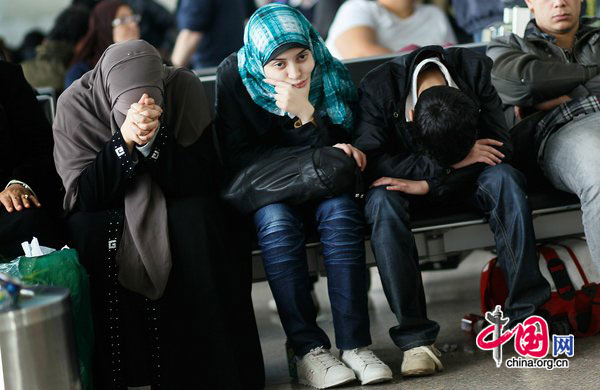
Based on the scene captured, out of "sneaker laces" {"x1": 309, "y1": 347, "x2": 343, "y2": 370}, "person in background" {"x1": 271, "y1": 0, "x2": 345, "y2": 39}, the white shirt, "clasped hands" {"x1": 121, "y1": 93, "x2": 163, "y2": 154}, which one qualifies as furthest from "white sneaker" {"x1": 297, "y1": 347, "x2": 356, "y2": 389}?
"person in background" {"x1": 271, "y1": 0, "x2": 345, "y2": 39}

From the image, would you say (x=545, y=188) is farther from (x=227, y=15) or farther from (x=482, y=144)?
(x=227, y=15)

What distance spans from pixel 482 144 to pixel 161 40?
4.16 metres

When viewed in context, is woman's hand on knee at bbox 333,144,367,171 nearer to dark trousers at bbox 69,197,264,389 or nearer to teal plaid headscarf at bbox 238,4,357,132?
teal plaid headscarf at bbox 238,4,357,132

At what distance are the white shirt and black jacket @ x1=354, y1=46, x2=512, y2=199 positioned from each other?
1534mm

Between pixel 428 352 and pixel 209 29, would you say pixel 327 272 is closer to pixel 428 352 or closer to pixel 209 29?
pixel 428 352

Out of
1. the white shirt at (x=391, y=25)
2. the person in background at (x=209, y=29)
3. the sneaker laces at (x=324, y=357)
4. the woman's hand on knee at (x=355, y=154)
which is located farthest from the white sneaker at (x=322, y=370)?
the person in background at (x=209, y=29)

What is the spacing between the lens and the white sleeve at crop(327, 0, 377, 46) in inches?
203

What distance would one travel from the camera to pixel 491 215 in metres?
3.46

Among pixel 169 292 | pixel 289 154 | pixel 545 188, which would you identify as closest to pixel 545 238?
pixel 545 188

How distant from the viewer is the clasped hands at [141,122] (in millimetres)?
3104

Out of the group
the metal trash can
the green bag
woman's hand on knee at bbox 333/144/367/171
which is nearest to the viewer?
the metal trash can

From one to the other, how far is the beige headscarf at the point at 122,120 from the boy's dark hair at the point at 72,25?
304 cm

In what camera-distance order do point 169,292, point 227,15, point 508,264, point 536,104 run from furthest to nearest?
point 227,15 → point 536,104 → point 508,264 → point 169,292

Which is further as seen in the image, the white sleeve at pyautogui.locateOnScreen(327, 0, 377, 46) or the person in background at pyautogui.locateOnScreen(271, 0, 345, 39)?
the person in background at pyautogui.locateOnScreen(271, 0, 345, 39)
